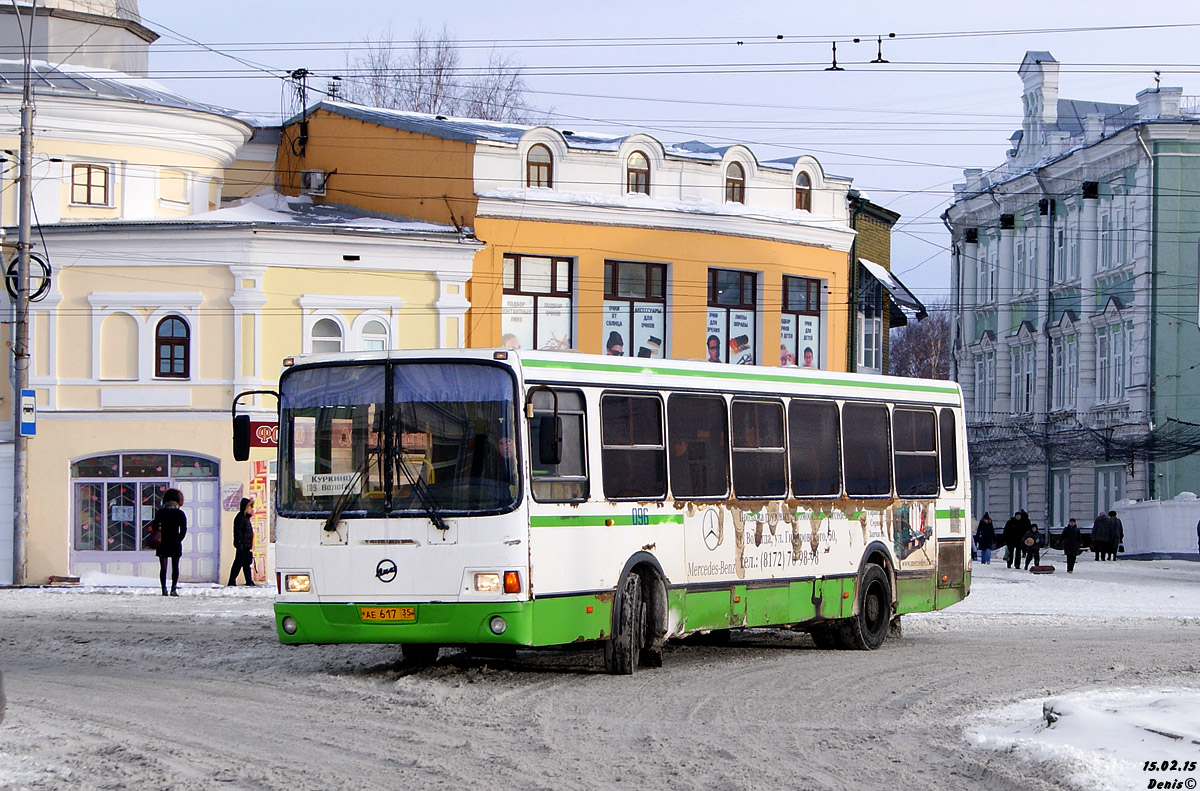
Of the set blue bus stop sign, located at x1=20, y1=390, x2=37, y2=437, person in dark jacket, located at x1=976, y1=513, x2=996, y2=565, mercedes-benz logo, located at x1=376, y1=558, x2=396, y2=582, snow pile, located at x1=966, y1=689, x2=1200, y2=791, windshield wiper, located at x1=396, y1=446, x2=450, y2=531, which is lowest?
person in dark jacket, located at x1=976, y1=513, x2=996, y2=565

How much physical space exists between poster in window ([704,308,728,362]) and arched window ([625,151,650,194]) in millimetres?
3184

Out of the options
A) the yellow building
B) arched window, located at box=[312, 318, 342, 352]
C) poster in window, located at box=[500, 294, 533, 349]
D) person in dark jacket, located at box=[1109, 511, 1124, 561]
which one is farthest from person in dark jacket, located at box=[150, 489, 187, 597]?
person in dark jacket, located at box=[1109, 511, 1124, 561]

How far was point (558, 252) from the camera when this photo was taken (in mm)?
38812

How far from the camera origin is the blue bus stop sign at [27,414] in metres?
33.6

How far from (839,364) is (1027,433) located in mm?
20165

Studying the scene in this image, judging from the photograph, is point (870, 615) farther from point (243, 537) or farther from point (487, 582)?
point (243, 537)

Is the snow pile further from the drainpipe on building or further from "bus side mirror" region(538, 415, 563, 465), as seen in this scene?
the drainpipe on building

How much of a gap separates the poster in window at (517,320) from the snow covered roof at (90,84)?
7969 millimetres

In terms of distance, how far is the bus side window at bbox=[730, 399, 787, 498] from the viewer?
17.3 meters

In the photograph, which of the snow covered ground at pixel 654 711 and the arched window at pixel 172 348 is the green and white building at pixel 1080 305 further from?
the snow covered ground at pixel 654 711

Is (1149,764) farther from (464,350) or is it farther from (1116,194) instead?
(1116,194)

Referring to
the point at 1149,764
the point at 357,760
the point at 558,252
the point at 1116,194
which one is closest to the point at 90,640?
the point at 357,760

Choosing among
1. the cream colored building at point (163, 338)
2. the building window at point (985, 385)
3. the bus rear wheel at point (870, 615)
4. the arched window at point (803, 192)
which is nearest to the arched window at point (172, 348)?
the cream colored building at point (163, 338)

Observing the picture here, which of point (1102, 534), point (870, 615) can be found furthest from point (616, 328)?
point (870, 615)
